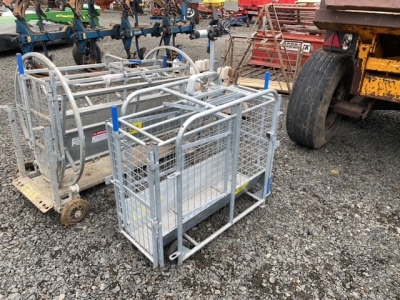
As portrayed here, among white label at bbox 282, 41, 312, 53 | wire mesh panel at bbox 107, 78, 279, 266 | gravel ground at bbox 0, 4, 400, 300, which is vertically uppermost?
white label at bbox 282, 41, 312, 53

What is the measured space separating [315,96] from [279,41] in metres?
3.63

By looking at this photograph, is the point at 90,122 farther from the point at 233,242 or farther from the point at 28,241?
the point at 233,242

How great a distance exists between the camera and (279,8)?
7.35m

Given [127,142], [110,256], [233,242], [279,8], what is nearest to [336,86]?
[233,242]

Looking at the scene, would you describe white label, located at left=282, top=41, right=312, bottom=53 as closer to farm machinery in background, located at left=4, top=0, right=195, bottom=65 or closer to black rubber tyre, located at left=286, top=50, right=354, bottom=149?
farm machinery in background, located at left=4, top=0, right=195, bottom=65

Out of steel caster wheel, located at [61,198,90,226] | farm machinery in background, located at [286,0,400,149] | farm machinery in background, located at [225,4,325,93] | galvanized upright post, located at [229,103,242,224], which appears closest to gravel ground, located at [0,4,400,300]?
steel caster wheel, located at [61,198,90,226]

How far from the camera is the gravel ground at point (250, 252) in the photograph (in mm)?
2270

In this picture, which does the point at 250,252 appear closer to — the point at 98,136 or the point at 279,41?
the point at 98,136

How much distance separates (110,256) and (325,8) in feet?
9.72

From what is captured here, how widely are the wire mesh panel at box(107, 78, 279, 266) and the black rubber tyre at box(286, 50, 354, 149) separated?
93 centimetres

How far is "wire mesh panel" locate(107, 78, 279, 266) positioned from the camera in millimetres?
2154

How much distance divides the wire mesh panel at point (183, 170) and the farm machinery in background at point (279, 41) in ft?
12.1

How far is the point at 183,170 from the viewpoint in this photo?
2734mm

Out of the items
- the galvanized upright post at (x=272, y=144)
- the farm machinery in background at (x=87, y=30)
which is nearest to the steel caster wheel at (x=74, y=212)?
the galvanized upright post at (x=272, y=144)
